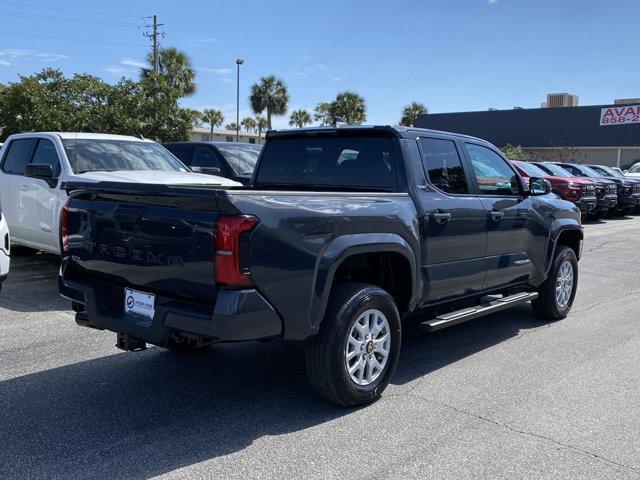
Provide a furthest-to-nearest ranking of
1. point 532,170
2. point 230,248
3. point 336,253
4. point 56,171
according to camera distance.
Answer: point 532,170
point 56,171
point 336,253
point 230,248

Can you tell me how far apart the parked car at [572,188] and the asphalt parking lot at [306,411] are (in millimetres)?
11902

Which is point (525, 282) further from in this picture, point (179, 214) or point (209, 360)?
point (179, 214)

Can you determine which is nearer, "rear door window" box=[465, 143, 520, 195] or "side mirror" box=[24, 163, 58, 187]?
"rear door window" box=[465, 143, 520, 195]

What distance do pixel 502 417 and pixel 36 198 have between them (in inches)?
258

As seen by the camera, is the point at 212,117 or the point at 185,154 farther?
the point at 212,117

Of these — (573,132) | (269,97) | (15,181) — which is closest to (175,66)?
(269,97)

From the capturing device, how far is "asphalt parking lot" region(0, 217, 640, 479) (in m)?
3.55

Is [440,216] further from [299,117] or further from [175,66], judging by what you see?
Answer: [299,117]

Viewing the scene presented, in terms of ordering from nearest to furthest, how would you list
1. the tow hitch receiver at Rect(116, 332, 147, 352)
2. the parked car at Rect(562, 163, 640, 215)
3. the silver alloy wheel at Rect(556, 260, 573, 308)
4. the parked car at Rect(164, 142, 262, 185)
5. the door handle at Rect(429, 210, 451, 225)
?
the tow hitch receiver at Rect(116, 332, 147, 352) < the door handle at Rect(429, 210, 451, 225) < the silver alloy wheel at Rect(556, 260, 573, 308) < the parked car at Rect(164, 142, 262, 185) < the parked car at Rect(562, 163, 640, 215)

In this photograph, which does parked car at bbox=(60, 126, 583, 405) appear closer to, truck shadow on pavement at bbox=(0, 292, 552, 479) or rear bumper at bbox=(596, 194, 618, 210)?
truck shadow on pavement at bbox=(0, 292, 552, 479)

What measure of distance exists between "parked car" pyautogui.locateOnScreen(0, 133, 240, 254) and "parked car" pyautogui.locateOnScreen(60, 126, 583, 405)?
9.48 feet

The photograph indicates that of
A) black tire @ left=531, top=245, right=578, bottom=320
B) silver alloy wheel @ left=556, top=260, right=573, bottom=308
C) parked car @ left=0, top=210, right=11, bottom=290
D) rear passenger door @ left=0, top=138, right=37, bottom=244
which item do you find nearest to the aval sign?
silver alloy wheel @ left=556, top=260, right=573, bottom=308

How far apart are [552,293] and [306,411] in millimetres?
3671

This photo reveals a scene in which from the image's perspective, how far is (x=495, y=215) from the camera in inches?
225
